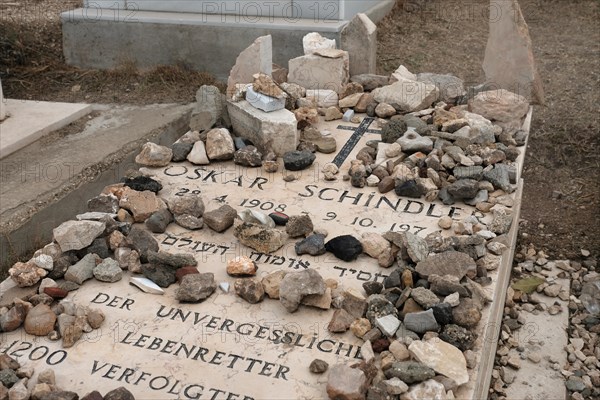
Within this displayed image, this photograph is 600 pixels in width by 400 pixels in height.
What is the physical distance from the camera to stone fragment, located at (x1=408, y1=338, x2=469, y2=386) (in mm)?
2764

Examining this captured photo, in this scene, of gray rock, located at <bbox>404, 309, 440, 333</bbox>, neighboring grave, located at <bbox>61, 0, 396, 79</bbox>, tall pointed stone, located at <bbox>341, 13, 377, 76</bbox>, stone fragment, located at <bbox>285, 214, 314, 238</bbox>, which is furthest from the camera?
neighboring grave, located at <bbox>61, 0, 396, 79</bbox>

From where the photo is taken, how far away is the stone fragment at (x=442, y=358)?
2764mm

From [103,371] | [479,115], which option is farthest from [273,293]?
Answer: [479,115]

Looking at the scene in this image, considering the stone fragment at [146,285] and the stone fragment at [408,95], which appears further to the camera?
the stone fragment at [408,95]

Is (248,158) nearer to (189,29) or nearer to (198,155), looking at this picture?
(198,155)

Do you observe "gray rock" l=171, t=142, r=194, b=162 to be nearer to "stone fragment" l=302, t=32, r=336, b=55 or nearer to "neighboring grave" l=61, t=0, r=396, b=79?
"stone fragment" l=302, t=32, r=336, b=55

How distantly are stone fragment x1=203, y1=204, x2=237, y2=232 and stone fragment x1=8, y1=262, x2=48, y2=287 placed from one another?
0.83 metres

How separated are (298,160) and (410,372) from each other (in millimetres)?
1894

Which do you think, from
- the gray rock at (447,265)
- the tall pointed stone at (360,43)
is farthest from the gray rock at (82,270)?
the tall pointed stone at (360,43)

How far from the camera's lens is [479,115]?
16.1 ft

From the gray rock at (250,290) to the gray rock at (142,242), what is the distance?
0.51 m

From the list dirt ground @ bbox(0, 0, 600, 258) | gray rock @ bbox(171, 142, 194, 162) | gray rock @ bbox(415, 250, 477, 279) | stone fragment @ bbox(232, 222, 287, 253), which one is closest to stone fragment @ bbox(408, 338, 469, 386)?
gray rock @ bbox(415, 250, 477, 279)

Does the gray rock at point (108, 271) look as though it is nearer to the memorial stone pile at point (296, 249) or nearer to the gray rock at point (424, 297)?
the memorial stone pile at point (296, 249)

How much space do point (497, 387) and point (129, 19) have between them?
4947 mm
